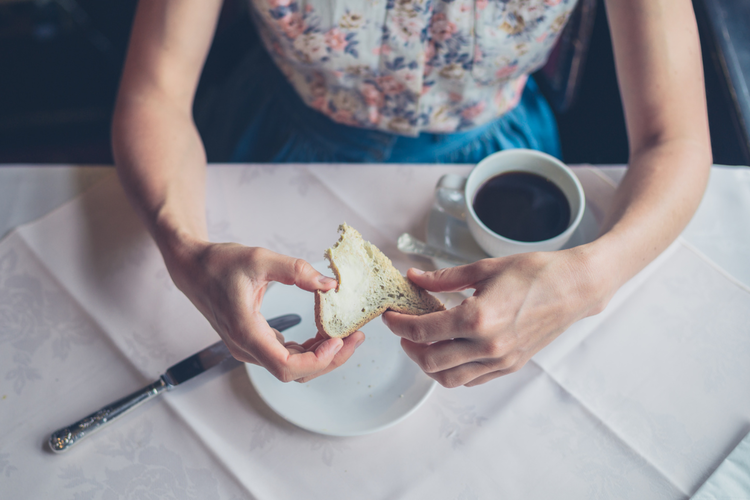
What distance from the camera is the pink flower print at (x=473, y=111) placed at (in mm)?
962

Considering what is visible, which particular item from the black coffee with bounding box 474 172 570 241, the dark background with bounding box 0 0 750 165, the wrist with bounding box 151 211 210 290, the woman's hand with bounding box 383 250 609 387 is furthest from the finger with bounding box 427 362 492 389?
the dark background with bounding box 0 0 750 165

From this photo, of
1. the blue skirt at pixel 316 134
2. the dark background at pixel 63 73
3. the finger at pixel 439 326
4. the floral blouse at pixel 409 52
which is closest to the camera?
the finger at pixel 439 326

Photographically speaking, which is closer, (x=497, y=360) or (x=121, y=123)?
(x=497, y=360)

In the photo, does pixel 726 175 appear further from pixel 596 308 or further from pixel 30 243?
pixel 30 243

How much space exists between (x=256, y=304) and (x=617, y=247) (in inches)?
20.3

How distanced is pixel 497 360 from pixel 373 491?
250 mm

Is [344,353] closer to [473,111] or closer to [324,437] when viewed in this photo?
[324,437]

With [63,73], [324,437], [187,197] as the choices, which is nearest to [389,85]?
[187,197]

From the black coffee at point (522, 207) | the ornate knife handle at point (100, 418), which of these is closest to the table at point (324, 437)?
the ornate knife handle at point (100, 418)

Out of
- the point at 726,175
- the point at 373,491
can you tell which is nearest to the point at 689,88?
the point at 726,175

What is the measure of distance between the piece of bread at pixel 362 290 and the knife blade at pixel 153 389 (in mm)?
133

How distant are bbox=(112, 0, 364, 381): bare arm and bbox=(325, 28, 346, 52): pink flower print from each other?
219mm

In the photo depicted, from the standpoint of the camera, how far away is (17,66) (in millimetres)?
1782

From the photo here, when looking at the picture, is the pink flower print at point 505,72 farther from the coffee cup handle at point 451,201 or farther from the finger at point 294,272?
the finger at point 294,272
